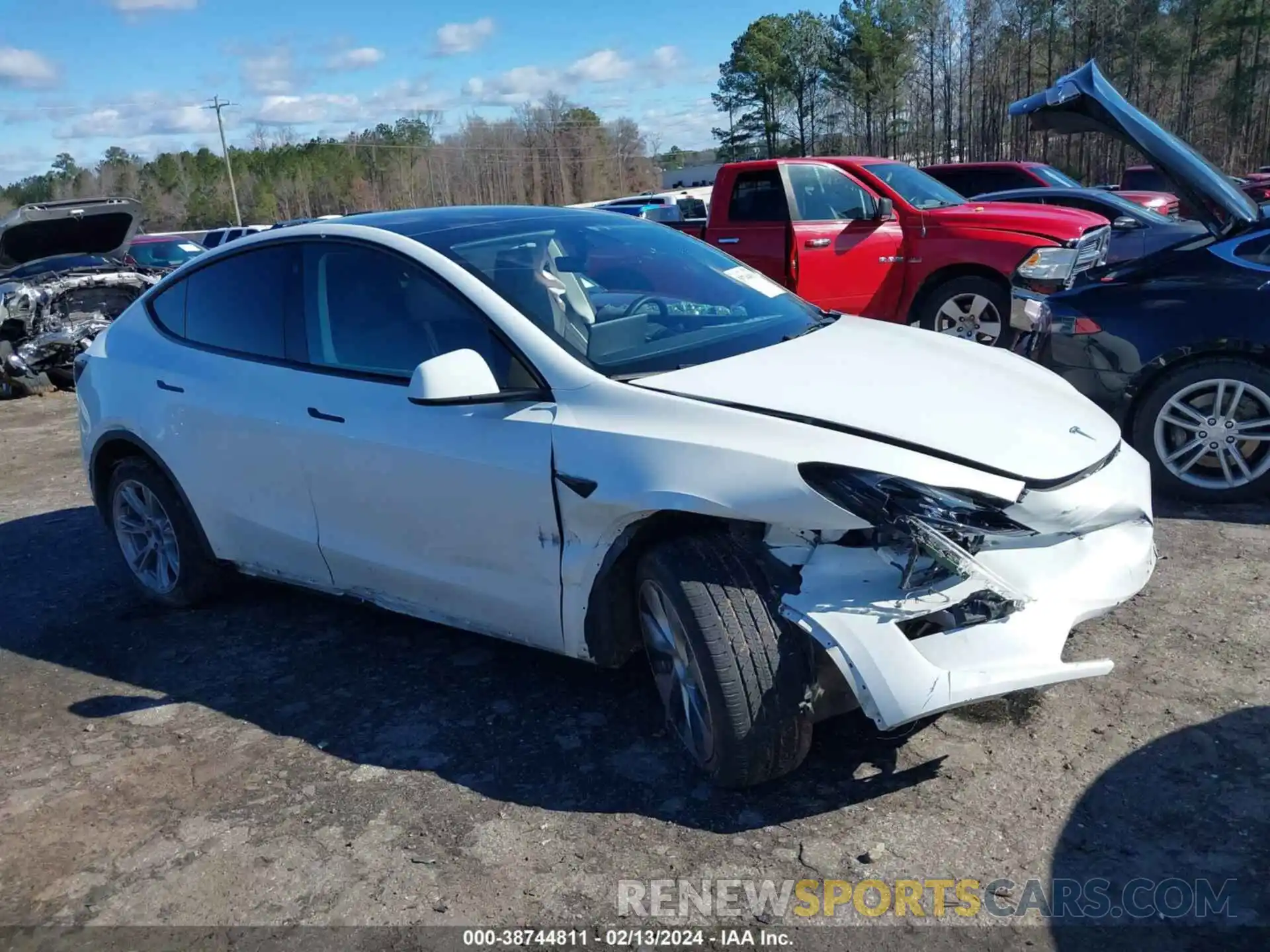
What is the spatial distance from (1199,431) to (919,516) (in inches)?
124

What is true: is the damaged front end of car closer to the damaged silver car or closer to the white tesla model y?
the damaged silver car

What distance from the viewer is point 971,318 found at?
8539 mm

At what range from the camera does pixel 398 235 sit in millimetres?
3705

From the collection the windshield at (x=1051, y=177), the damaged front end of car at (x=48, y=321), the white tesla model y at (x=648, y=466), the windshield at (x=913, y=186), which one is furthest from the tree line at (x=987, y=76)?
the white tesla model y at (x=648, y=466)

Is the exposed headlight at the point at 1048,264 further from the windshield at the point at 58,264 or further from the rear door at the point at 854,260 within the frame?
the windshield at the point at 58,264

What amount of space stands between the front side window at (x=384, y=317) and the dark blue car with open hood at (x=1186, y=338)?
344 centimetres

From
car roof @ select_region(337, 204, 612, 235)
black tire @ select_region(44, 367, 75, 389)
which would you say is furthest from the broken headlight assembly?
black tire @ select_region(44, 367, 75, 389)

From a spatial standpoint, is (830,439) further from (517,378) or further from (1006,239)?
(1006,239)

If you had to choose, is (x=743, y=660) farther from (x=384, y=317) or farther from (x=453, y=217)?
(x=453, y=217)

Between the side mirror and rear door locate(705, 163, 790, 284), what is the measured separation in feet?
20.0

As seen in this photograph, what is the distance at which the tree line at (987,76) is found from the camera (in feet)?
126

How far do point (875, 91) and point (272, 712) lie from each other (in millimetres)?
52624

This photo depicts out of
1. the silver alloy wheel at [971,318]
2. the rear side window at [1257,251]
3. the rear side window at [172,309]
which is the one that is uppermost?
the rear side window at [172,309]

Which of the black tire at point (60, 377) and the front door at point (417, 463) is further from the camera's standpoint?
the black tire at point (60, 377)
